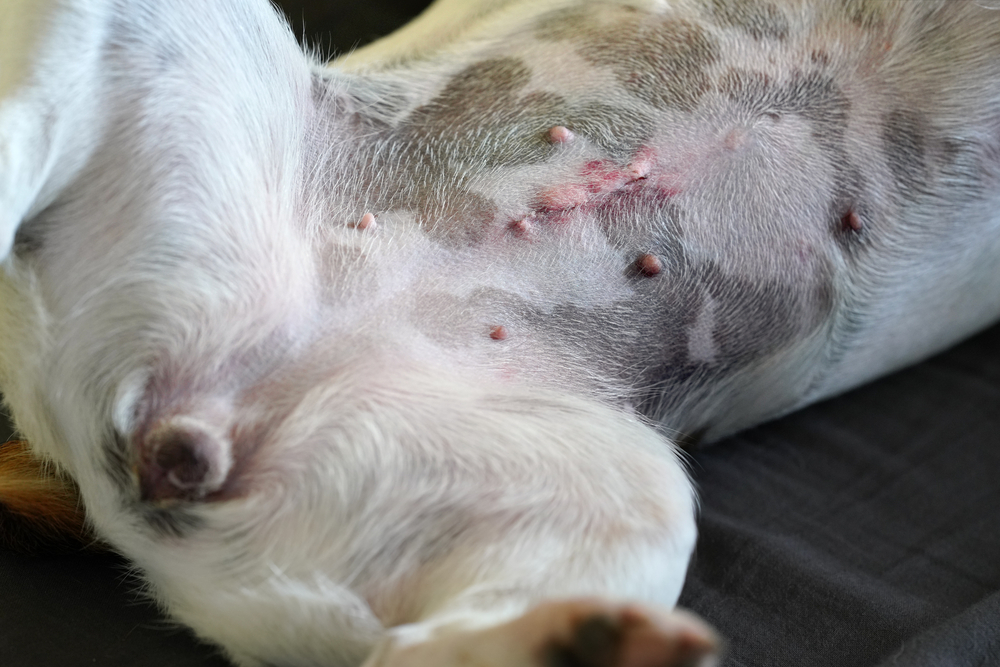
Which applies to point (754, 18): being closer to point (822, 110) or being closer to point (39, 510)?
point (822, 110)

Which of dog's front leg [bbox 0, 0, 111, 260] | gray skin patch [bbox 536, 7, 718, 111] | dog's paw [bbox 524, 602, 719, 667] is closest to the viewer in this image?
dog's paw [bbox 524, 602, 719, 667]

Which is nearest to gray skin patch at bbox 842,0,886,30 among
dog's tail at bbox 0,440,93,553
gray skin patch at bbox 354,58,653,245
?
gray skin patch at bbox 354,58,653,245

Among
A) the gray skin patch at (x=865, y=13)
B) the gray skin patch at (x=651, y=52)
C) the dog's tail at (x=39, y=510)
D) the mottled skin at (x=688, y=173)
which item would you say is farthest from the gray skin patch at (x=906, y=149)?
the dog's tail at (x=39, y=510)

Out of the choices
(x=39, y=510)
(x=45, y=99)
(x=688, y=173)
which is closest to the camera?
(x=45, y=99)

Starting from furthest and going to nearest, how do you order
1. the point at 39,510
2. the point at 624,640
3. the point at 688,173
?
the point at 688,173 → the point at 39,510 → the point at 624,640

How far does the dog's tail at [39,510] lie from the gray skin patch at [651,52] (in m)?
0.67

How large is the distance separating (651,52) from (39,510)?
2.47 ft

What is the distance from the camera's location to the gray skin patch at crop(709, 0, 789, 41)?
946 millimetres

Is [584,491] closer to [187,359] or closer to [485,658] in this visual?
[485,658]

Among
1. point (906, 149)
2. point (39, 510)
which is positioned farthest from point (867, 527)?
point (39, 510)

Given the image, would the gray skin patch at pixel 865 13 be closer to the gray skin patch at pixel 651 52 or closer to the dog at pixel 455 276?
the dog at pixel 455 276

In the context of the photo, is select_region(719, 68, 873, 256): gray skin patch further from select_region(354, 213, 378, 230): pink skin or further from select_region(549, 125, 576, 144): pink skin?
select_region(354, 213, 378, 230): pink skin

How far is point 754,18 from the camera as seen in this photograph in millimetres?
949

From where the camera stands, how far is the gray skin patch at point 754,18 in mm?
946
